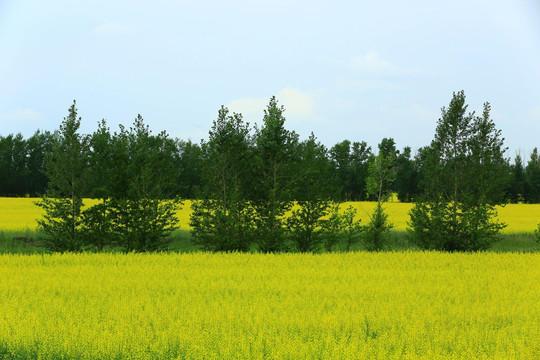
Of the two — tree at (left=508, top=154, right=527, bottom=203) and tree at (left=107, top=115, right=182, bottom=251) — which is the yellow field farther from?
tree at (left=508, top=154, right=527, bottom=203)

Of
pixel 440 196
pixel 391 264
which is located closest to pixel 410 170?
pixel 440 196

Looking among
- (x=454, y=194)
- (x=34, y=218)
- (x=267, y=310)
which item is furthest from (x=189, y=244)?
(x=34, y=218)

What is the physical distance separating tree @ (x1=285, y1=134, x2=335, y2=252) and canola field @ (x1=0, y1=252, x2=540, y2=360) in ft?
18.8

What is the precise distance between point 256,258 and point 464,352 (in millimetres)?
12868

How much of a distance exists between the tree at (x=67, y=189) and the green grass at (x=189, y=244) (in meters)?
2.34

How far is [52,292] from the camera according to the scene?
45.0 ft

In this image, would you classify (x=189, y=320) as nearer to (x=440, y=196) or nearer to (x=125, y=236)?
(x=125, y=236)

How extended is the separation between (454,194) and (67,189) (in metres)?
19.7

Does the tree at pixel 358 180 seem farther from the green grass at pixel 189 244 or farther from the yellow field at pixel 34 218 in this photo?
the green grass at pixel 189 244

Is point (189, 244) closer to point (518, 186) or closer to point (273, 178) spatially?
point (273, 178)

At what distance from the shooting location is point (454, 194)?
1000 inches

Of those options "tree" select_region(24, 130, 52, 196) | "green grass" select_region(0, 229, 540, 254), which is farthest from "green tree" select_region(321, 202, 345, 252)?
"tree" select_region(24, 130, 52, 196)

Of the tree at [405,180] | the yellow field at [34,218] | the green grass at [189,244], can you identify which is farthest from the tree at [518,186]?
the green grass at [189,244]

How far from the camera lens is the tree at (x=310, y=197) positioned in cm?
2503
